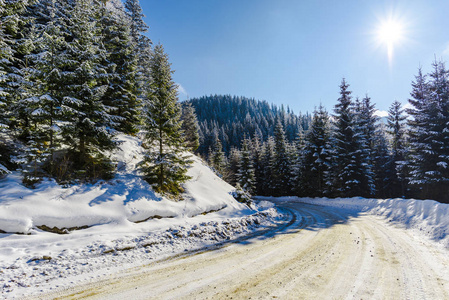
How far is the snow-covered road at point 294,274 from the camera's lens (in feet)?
13.9

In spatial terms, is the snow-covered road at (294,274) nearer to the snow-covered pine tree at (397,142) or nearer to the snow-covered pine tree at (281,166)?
the snow-covered pine tree at (397,142)

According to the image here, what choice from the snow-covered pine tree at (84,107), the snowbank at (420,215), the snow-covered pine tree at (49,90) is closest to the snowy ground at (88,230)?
the snow-covered pine tree at (84,107)

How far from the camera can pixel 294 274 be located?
5121 mm

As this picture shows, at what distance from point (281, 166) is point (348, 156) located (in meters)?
16.4

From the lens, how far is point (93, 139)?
11359mm

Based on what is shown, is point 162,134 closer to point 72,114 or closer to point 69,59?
point 72,114

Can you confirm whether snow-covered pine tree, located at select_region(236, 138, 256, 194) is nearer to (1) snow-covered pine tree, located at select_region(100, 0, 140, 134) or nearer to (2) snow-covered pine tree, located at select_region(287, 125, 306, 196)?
(2) snow-covered pine tree, located at select_region(287, 125, 306, 196)

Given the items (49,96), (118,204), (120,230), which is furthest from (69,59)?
(120,230)

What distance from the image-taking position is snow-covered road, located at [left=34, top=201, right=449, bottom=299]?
4.23 m

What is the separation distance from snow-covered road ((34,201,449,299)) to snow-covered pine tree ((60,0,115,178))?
8123mm

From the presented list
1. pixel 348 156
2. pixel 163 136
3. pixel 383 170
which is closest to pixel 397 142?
pixel 383 170

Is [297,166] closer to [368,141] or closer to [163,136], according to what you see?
[368,141]

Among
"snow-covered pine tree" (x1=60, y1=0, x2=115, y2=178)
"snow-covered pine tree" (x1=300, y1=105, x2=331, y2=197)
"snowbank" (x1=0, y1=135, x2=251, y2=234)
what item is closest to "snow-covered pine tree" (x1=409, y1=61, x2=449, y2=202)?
"snow-covered pine tree" (x1=300, y1=105, x2=331, y2=197)

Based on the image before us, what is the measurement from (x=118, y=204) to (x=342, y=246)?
9.89 m
